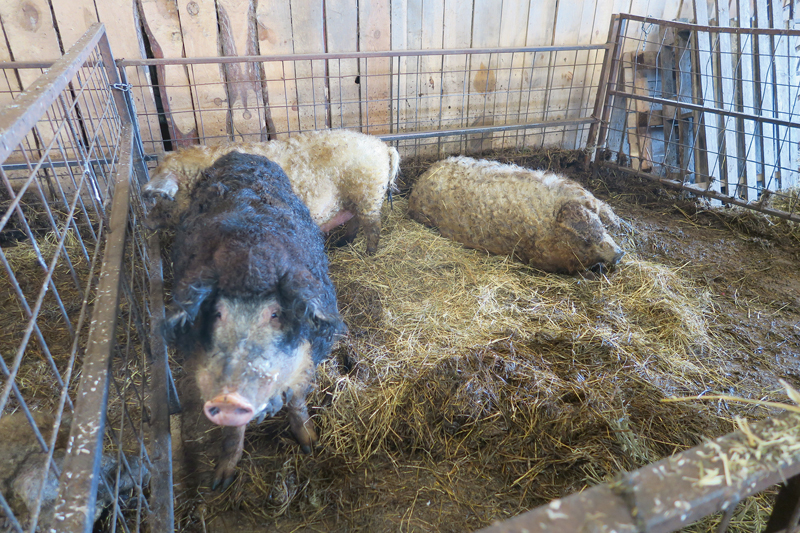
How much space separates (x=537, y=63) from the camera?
6.21 metres

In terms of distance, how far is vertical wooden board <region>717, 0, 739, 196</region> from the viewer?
5.86 meters

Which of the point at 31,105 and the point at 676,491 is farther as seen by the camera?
the point at 31,105

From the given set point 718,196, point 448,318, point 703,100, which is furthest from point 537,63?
point 448,318

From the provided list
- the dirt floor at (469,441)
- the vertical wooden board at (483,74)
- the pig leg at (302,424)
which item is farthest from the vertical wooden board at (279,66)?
the pig leg at (302,424)

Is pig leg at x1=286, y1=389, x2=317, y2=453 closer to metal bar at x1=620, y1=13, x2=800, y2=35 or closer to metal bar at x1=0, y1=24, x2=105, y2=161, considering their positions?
metal bar at x1=0, y1=24, x2=105, y2=161

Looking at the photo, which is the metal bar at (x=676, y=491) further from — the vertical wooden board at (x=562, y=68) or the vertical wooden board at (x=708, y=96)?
the vertical wooden board at (x=562, y=68)

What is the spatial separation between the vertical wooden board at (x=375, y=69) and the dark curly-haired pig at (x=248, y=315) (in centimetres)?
331

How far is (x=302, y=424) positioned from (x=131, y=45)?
14.1 feet

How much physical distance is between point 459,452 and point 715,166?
5471 millimetres

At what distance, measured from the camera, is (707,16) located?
630 centimetres

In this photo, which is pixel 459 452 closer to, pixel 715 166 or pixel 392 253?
pixel 392 253

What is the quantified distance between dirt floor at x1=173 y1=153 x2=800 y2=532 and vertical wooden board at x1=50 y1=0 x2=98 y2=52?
3708 millimetres

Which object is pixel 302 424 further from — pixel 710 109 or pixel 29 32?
pixel 710 109

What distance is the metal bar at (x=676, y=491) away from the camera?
717 millimetres
